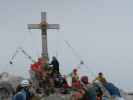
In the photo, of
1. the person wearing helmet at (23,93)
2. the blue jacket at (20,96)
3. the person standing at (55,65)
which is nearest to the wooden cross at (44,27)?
the person standing at (55,65)

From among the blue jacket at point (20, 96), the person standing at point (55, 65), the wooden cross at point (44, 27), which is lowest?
the blue jacket at point (20, 96)

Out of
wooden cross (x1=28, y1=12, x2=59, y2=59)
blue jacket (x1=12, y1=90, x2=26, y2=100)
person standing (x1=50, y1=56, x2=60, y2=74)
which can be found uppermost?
wooden cross (x1=28, y1=12, x2=59, y2=59)

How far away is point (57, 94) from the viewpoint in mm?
23438

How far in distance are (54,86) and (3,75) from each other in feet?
18.8

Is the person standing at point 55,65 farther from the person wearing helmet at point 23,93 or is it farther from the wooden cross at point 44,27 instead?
the person wearing helmet at point 23,93

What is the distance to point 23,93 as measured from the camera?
13859 mm

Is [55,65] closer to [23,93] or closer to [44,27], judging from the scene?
[44,27]

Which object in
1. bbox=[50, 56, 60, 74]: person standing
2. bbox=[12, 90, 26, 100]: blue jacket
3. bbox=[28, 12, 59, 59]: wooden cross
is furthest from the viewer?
bbox=[28, 12, 59, 59]: wooden cross

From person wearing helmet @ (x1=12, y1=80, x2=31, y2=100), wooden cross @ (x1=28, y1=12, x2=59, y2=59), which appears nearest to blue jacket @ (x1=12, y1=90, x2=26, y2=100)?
person wearing helmet @ (x1=12, y1=80, x2=31, y2=100)

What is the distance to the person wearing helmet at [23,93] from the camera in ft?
45.2

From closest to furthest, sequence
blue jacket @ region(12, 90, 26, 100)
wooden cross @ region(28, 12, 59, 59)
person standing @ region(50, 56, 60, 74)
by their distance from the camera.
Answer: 1. blue jacket @ region(12, 90, 26, 100)
2. person standing @ region(50, 56, 60, 74)
3. wooden cross @ region(28, 12, 59, 59)

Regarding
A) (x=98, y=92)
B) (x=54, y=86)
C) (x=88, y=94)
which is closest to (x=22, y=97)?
(x=88, y=94)

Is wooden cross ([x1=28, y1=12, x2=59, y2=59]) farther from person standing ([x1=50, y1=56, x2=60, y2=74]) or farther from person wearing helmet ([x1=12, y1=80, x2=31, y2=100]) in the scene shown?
person wearing helmet ([x1=12, y1=80, x2=31, y2=100])

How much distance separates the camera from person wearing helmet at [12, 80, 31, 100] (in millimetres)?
13773
